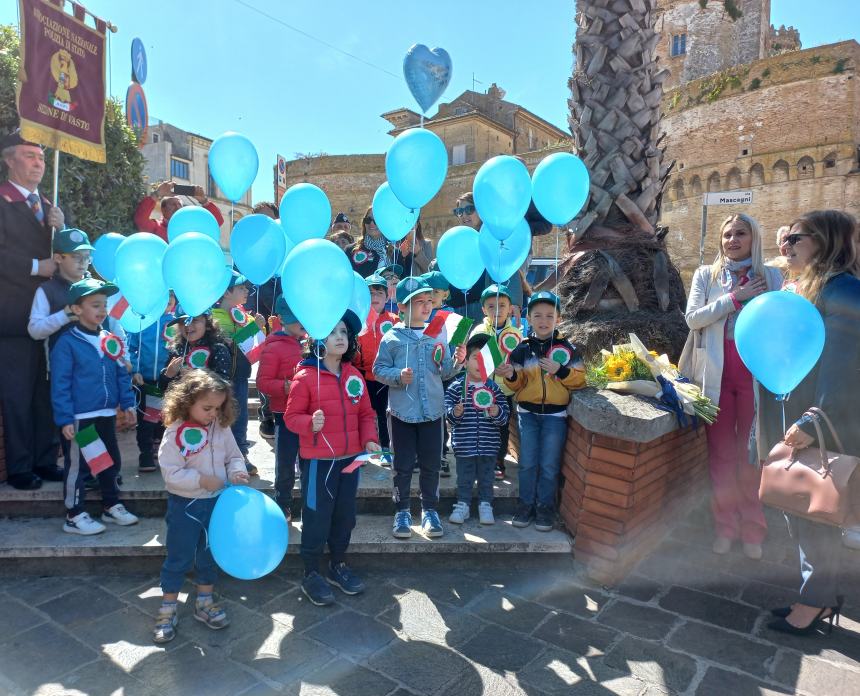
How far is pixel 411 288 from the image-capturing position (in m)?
3.97

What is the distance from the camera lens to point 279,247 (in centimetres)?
404

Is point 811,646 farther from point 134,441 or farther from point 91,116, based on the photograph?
point 91,116

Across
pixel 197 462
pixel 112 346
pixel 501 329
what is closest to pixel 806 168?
pixel 501 329

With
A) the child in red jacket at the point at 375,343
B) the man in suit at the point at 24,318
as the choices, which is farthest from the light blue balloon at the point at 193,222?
the child in red jacket at the point at 375,343

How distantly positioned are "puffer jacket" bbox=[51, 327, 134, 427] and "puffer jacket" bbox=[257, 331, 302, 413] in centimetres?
96

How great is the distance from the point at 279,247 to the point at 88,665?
2662 mm

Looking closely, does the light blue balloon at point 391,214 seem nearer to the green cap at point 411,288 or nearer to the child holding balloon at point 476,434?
the green cap at point 411,288

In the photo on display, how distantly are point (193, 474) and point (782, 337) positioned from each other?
114 inches

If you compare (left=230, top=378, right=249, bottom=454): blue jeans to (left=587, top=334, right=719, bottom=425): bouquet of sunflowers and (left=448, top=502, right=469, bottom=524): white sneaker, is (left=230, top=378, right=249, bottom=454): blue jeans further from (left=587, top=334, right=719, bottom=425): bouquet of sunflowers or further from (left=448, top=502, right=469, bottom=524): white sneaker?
(left=587, top=334, right=719, bottom=425): bouquet of sunflowers

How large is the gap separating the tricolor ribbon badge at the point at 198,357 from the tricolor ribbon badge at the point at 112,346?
0.41 meters

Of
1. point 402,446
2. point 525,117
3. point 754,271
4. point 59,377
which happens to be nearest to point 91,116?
point 59,377

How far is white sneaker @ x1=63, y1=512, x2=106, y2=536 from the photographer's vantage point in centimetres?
352

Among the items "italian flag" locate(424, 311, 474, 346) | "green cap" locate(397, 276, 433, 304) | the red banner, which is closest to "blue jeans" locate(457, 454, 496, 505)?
"italian flag" locate(424, 311, 474, 346)

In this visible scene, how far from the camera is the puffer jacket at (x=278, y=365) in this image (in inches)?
150
